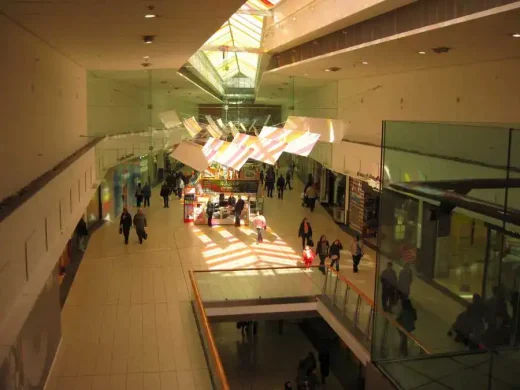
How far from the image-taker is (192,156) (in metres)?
18.6

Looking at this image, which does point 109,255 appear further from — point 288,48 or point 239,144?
point 288,48

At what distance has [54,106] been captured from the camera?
384 inches

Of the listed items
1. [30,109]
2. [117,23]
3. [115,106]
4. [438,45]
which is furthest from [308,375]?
[115,106]

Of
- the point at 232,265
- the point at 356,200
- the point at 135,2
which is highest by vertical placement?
the point at 135,2

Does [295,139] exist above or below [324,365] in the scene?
above

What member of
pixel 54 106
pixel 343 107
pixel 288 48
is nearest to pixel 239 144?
pixel 288 48

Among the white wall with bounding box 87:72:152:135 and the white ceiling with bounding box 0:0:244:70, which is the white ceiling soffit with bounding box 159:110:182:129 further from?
the white ceiling with bounding box 0:0:244:70

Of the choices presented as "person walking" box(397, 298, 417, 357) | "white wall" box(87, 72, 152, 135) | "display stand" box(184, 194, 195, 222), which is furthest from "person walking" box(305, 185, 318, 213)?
"person walking" box(397, 298, 417, 357)

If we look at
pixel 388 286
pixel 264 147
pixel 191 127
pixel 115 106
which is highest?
pixel 115 106

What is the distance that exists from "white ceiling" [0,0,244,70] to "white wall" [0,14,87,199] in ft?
0.89

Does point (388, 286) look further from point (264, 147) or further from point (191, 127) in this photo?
point (191, 127)

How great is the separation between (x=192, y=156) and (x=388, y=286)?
42.4 ft

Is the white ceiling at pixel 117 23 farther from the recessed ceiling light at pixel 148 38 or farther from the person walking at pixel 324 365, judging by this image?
the person walking at pixel 324 365

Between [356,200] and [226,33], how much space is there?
7.60 meters
